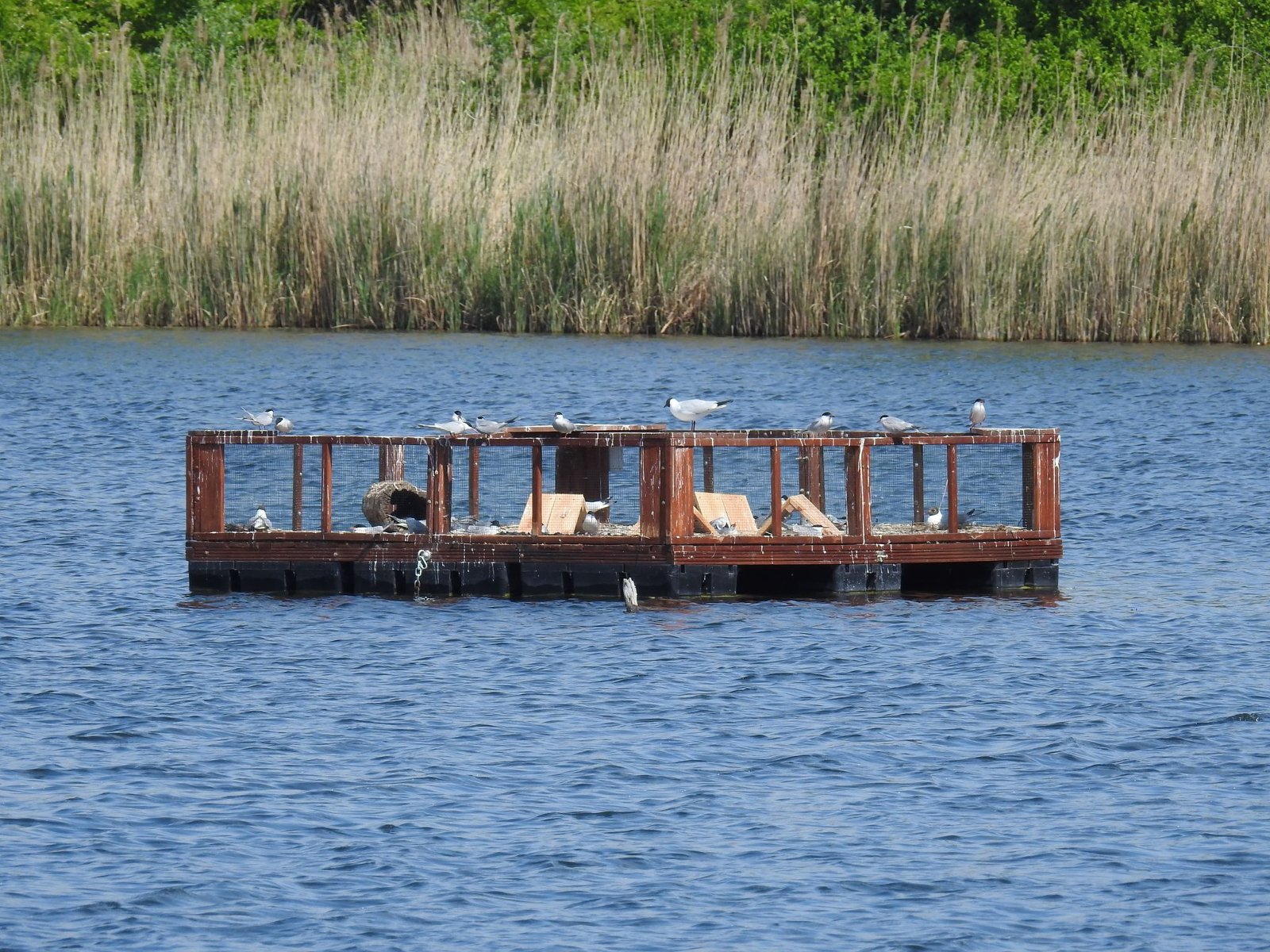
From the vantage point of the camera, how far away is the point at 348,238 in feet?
107

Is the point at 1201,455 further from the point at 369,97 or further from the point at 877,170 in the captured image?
the point at 369,97

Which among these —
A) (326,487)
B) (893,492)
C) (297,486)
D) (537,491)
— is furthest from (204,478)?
(893,492)

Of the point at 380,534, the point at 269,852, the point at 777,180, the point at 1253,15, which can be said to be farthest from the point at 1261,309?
the point at 269,852

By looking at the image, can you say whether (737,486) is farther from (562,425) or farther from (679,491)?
(562,425)

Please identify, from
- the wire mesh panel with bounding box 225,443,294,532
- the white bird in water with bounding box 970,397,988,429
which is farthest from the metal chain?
the white bird in water with bounding box 970,397,988,429

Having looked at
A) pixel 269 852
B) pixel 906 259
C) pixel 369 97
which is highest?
pixel 369 97

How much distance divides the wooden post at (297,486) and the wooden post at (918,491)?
463cm

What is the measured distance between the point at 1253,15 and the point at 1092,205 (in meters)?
12.9

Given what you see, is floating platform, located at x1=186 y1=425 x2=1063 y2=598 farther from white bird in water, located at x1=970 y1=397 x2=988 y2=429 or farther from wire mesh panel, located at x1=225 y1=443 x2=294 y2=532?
white bird in water, located at x1=970 y1=397 x2=988 y2=429

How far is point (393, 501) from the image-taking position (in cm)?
1748

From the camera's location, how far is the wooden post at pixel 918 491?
1750 cm

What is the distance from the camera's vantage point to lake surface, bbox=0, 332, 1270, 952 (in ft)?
32.4

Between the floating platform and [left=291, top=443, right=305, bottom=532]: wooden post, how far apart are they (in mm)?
17

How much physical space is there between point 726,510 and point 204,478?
3.86m
